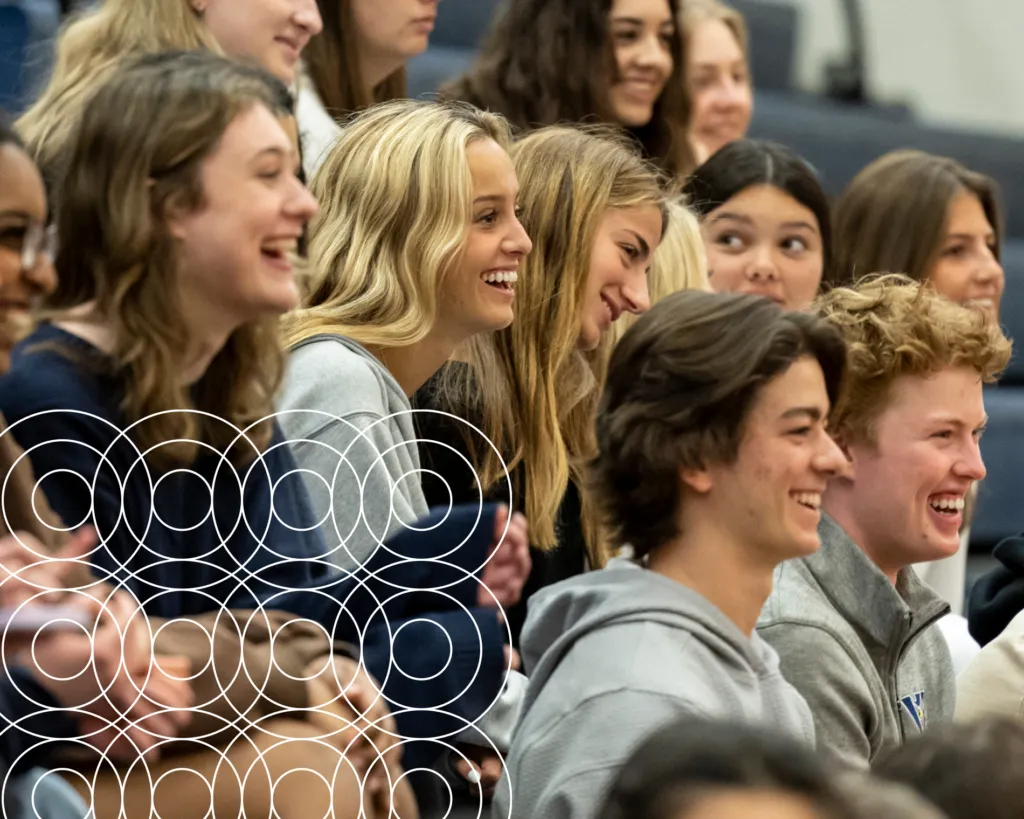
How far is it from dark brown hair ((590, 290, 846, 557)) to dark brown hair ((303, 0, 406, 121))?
3.79 feet

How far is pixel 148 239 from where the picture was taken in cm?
156

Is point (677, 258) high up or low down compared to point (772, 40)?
up

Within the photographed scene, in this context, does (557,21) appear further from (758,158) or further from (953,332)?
(953,332)

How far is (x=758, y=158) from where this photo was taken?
3.12m

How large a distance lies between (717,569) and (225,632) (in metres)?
0.51

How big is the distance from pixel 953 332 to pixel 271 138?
3.08 feet

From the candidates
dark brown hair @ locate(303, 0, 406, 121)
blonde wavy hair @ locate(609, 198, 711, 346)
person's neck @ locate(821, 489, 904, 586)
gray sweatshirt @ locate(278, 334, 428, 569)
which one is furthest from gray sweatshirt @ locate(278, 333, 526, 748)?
dark brown hair @ locate(303, 0, 406, 121)

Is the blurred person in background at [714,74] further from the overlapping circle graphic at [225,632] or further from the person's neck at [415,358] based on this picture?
the overlapping circle graphic at [225,632]

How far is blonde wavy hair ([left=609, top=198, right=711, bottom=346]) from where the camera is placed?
2.74m

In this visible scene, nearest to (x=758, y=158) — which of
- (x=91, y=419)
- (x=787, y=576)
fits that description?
(x=787, y=576)

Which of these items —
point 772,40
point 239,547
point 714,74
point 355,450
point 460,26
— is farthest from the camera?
point 772,40

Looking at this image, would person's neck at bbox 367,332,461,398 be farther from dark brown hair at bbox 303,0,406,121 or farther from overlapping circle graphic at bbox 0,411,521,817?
dark brown hair at bbox 303,0,406,121

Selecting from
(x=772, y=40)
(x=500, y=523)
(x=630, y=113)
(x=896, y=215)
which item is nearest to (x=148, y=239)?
(x=500, y=523)

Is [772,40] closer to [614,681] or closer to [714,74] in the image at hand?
[714,74]
